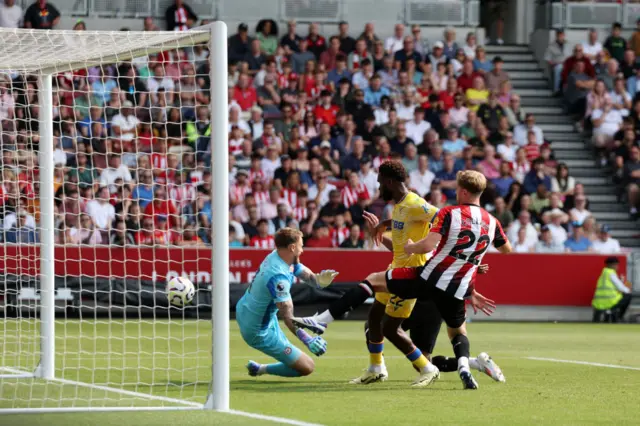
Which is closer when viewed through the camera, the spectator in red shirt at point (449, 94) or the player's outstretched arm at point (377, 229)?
the player's outstretched arm at point (377, 229)

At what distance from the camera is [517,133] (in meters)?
26.8

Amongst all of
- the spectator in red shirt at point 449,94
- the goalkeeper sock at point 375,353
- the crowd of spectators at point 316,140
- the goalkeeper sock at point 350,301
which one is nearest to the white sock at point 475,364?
the goalkeeper sock at point 375,353

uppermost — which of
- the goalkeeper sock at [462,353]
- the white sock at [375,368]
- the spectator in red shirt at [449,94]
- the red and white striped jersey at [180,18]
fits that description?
the red and white striped jersey at [180,18]

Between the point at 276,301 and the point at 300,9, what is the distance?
19.5m

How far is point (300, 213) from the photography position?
76.1 ft

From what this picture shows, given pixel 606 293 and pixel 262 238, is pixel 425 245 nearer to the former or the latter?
pixel 262 238

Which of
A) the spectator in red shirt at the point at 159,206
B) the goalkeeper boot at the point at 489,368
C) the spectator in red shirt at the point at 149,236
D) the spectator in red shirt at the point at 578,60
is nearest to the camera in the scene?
the goalkeeper boot at the point at 489,368

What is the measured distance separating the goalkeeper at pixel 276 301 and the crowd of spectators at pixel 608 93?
1693cm

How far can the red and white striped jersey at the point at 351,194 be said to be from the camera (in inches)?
926

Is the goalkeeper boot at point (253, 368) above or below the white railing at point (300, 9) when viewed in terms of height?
below

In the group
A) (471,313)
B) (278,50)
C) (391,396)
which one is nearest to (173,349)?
(391,396)

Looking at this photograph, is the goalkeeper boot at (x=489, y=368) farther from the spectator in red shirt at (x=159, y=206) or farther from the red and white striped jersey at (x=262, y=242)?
the red and white striped jersey at (x=262, y=242)

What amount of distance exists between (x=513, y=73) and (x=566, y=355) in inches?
660

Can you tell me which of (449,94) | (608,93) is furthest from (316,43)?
(608,93)
